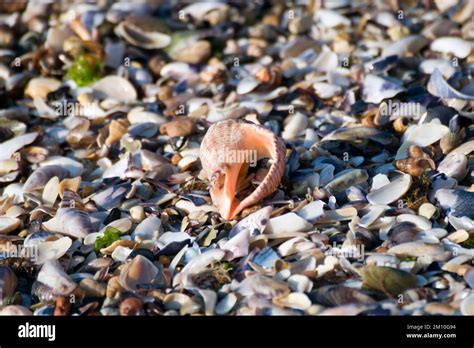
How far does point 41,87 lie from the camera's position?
217 inches

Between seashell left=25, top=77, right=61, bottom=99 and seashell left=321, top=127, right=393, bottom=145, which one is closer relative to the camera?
seashell left=321, top=127, right=393, bottom=145

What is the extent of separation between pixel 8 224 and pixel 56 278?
0.66 meters

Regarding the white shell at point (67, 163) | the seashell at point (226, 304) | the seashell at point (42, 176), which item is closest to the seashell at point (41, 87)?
the white shell at point (67, 163)

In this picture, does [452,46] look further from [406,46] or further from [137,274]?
[137,274]

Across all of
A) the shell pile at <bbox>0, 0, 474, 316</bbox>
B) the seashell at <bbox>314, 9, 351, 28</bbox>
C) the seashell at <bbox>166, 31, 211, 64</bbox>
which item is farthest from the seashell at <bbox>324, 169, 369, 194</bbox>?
the seashell at <bbox>314, 9, 351, 28</bbox>

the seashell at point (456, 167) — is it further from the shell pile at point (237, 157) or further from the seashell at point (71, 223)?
the seashell at point (71, 223)

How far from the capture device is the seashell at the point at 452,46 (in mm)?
5359

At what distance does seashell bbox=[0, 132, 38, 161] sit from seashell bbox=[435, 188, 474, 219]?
100 inches

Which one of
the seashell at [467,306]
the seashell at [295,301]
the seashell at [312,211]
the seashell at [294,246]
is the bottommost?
the seashell at [295,301]

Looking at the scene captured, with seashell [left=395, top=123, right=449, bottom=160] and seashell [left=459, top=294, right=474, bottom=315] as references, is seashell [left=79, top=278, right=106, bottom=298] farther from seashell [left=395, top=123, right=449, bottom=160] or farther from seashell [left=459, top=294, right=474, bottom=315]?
seashell [left=395, top=123, right=449, bottom=160]

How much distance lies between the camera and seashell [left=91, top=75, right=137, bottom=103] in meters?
5.37

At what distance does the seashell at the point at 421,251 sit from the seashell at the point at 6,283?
5.84 ft

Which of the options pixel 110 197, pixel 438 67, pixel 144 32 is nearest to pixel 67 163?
pixel 110 197

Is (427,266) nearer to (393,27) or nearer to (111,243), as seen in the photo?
(111,243)
